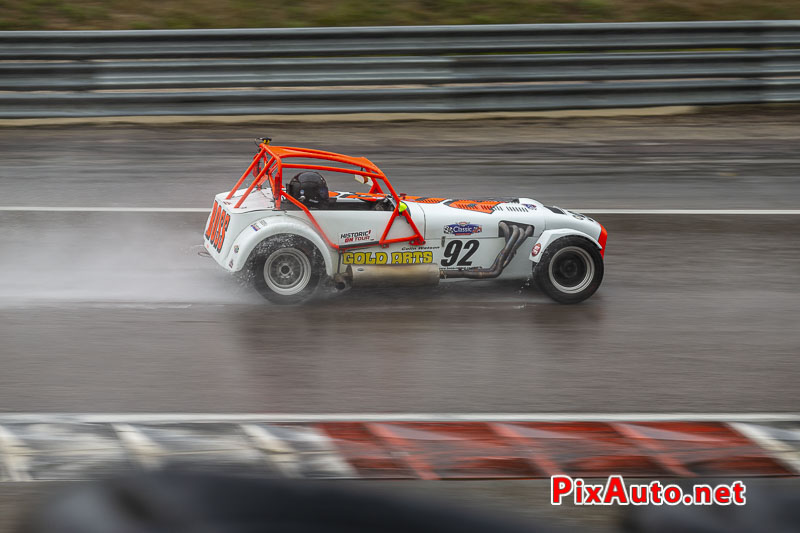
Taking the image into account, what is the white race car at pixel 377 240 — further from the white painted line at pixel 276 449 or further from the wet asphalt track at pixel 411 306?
the white painted line at pixel 276 449

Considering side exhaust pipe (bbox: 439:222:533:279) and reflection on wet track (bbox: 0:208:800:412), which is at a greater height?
side exhaust pipe (bbox: 439:222:533:279)

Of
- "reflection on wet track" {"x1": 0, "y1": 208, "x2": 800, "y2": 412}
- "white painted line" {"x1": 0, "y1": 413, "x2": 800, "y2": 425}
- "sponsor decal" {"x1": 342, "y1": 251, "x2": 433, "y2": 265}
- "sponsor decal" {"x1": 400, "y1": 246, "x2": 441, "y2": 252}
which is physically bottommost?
"white painted line" {"x1": 0, "y1": 413, "x2": 800, "y2": 425}

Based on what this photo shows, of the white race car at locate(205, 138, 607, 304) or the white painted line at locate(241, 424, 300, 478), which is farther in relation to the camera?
the white race car at locate(205, 138, 607, 304)

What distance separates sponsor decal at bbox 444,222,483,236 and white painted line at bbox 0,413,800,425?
8.28 feet

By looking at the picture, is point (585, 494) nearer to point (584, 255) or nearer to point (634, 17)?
point (584, 255)

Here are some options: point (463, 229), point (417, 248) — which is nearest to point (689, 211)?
point (463, 229)

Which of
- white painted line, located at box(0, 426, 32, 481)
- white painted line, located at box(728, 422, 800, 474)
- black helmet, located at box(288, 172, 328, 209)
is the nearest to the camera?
white painted line, located at box(0, 426, 32, 481)

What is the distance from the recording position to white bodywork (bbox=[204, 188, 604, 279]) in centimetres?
793

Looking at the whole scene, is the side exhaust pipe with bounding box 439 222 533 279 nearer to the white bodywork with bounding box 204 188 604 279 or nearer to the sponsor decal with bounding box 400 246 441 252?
the white bodywork with bounding box 204 188 604 279

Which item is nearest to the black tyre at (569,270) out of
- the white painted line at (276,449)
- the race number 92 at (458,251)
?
the race number 92 at (458,251)

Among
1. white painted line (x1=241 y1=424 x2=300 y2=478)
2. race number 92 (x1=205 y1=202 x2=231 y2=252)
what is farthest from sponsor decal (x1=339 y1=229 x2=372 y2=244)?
white painted line (x1=241 y1=424 x2=300 y2=478)

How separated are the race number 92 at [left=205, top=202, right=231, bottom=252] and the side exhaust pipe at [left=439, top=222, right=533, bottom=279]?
1.87 m

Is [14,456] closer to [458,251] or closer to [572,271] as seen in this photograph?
[458,251]

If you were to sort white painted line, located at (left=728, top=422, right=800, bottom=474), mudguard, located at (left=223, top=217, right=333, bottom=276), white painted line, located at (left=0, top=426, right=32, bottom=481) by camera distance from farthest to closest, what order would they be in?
mudguard, located at (left=223, top=217, right=333, bottom=276) → white painted line, located at (left=728, top=422, right=800, bottom=474) → white painted line, located at (left=0, top=426, right=32, bottom=481)
